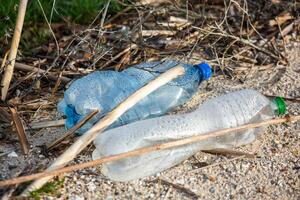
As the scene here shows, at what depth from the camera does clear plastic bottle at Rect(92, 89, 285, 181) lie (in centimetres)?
217

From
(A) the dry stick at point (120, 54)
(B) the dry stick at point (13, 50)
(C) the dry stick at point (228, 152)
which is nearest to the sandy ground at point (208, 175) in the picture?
(C) the dry stick at point (228, 152)

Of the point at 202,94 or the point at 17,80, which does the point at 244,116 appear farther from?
the point at 17,80

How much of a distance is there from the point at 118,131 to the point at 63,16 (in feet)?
4.47

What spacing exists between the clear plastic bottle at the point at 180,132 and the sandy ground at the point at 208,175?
0.04 metres

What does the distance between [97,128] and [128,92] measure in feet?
1.54

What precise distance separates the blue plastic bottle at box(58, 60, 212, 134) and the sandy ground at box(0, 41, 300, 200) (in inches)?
5.4

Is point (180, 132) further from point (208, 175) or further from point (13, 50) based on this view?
point (13, 50)

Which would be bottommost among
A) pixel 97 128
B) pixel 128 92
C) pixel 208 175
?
pixel 208 175

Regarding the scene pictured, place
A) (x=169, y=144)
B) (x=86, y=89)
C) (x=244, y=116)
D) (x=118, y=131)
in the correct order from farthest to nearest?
1. (x=86, y=89)
2. (x=244, y=116)
3. (x=118, y=131)
4. (x=169, y=144)

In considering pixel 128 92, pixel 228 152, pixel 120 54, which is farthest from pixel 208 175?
pixel 120 54

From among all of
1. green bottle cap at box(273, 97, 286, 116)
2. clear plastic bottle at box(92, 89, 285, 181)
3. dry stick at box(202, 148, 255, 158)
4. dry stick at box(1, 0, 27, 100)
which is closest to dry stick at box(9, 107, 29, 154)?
dry stick at box(1, 0, 27, 100)

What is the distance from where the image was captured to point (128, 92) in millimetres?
2561

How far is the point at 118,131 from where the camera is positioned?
2.24 meters

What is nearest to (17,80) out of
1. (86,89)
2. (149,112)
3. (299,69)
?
(86,89)
